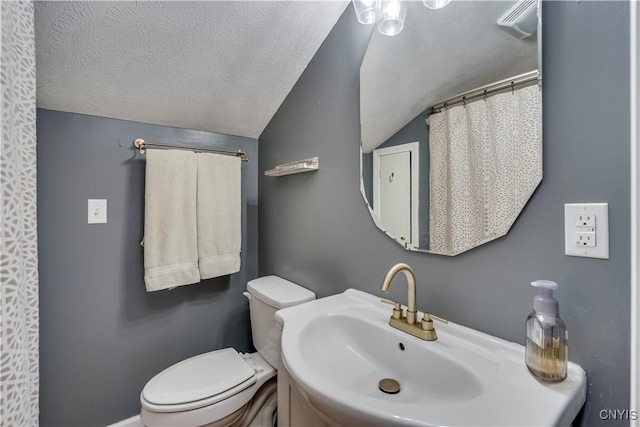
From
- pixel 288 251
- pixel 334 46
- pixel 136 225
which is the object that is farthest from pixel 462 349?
pixel 136 225

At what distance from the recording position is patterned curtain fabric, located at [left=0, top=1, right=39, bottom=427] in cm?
52

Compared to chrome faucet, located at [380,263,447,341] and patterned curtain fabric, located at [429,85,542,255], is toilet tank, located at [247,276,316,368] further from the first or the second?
patterned curtain fabric, located at [429,85,542,255]

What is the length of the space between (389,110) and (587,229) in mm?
709

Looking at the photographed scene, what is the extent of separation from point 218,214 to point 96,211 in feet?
1.87

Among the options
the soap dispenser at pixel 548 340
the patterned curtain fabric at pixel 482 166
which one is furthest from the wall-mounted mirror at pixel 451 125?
the soap dispenser at pixel 548 340

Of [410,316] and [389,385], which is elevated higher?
[410,316]

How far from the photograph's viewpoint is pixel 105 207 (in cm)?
137

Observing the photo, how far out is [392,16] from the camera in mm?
1000

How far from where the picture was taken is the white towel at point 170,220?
4.50 feet

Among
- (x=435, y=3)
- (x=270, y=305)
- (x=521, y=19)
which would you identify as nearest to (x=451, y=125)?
(x=521, y=19)

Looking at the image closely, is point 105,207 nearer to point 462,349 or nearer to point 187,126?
point 187,126

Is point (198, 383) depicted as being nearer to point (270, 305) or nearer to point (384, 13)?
point (270, 305)

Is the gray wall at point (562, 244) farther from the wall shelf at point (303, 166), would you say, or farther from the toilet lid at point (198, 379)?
the toilet lid at point (198, 379)

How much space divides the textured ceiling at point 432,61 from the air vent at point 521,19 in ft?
0.04
